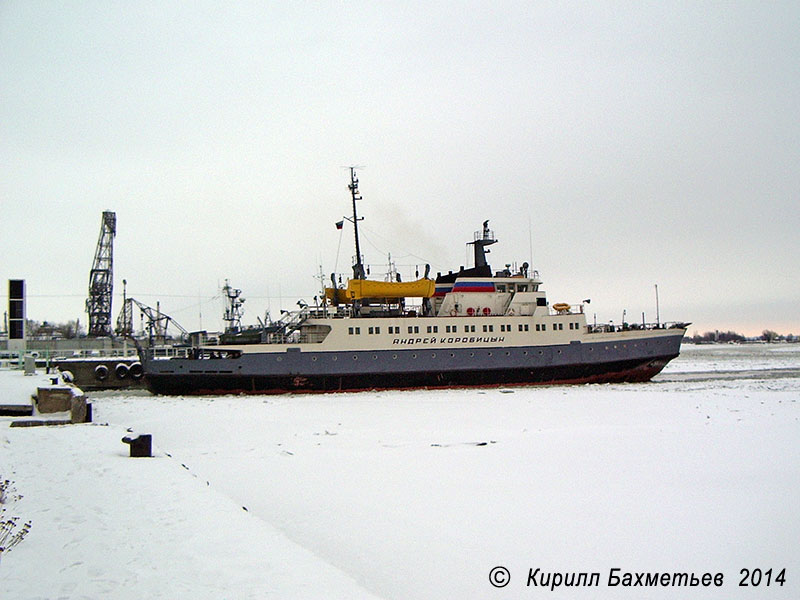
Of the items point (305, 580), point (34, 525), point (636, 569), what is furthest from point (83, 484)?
point (636, 569)

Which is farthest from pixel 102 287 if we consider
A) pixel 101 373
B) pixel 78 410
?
pixel 78 410

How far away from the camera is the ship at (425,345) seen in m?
24.8

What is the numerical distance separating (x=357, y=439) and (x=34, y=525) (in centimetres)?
732

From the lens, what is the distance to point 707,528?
6.37 m

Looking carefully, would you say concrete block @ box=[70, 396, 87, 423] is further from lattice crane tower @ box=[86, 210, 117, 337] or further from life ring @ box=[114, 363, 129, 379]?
lattice crane tower @ box=[86, 210, 117, 337]

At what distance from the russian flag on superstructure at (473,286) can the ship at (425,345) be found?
5cm

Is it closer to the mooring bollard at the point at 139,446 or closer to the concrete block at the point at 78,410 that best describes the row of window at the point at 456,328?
the concrete block at the point at 78,410

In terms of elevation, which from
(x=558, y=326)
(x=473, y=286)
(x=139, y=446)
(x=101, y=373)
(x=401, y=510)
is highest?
(x=473, y=286)

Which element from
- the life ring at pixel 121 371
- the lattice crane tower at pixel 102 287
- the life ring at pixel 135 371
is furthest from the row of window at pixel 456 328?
the lattice crane tower at pixel 102 287

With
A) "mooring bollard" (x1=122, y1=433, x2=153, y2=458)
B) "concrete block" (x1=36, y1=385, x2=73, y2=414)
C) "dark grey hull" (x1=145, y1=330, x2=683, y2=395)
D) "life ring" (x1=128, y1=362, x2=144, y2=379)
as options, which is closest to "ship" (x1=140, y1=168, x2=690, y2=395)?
"dark grey hull" (x1=145, y1=330, x2=683, y2=395)

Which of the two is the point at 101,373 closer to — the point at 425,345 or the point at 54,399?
the point at 425,345

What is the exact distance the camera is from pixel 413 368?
85.0ft

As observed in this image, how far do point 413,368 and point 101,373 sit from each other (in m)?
16.9

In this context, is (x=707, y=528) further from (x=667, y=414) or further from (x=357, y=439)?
(x=667, y=414)
